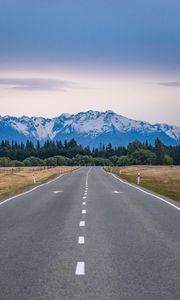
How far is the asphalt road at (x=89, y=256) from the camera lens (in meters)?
8.00

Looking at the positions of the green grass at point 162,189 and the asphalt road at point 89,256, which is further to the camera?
the green grass at point 162,189

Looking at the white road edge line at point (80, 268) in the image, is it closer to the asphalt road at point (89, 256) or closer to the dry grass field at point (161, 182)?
the asphalt road at point (89, 256)

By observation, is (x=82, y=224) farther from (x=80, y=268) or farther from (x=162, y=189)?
A: (x=162, y=189)

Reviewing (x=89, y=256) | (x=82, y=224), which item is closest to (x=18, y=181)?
(x=82, y=224)

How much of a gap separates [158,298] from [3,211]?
1343 cm

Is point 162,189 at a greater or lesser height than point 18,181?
lesser

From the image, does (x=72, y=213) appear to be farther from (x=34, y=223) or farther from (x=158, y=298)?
(x=158, y=298)

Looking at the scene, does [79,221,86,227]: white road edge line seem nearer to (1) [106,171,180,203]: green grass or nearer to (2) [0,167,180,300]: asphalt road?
(2) [0,167,180,300]: asphalt road

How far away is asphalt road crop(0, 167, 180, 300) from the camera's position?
26.2ft

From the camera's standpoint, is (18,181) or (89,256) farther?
(18,181)

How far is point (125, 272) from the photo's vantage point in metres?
9.21

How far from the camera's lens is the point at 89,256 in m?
10.7

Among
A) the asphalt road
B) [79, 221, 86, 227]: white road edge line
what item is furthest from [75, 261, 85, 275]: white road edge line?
[79, 221, 86, 227]: white road edge line

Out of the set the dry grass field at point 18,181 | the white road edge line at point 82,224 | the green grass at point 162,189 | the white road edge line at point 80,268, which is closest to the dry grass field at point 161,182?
the green grass at point 162,189
